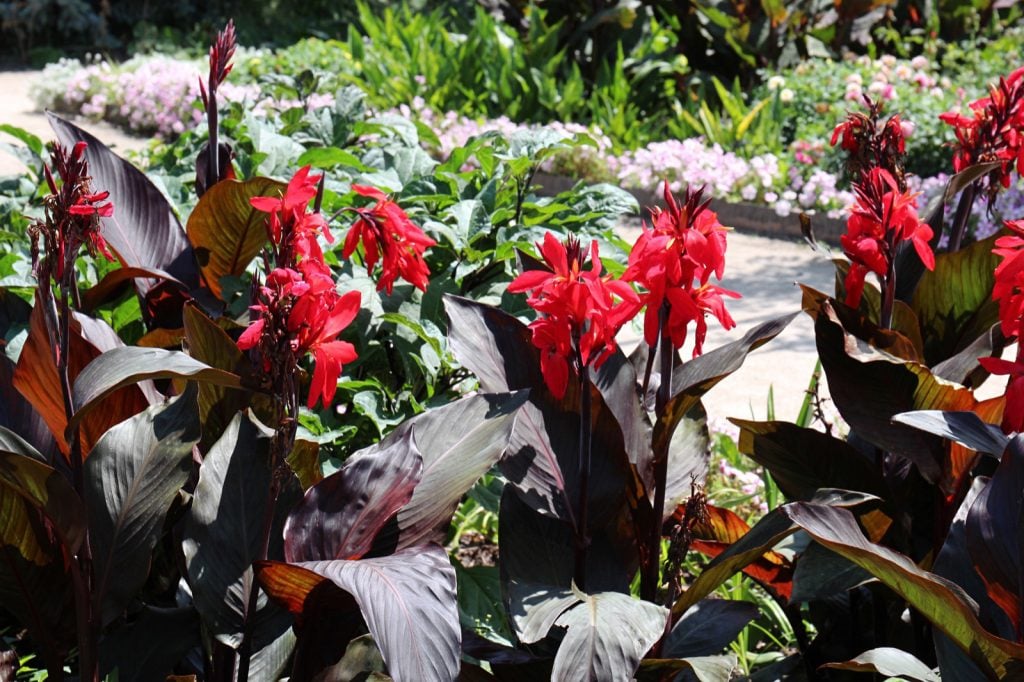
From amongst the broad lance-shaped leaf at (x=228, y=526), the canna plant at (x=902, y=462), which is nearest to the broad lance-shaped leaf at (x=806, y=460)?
the canna plant at (x=902, y=462)

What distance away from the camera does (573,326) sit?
170cm

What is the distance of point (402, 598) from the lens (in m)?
1.52

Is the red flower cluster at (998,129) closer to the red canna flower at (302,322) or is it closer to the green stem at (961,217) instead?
the green stem at (961,217)

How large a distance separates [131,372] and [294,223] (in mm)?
382

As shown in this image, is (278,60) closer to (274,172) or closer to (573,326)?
(274,172)

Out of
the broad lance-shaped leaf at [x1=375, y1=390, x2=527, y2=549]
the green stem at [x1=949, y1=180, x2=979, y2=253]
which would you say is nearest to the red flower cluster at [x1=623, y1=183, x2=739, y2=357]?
the broad lance-shaped leaf at [x1=375, y1=390, x2=527, y2=549]

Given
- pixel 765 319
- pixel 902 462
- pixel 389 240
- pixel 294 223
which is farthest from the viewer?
pixel 765 319

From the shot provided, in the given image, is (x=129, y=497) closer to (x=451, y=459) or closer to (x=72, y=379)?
(x=72, y=379)

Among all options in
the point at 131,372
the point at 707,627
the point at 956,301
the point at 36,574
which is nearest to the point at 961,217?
the point at 956,301

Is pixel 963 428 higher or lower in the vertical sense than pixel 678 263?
lower

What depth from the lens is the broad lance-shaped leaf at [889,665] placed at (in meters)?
1.65

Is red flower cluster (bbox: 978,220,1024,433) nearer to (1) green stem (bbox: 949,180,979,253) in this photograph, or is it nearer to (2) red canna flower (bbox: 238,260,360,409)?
(1) green stem (bbox: 949,180,979,253)

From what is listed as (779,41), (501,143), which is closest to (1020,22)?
(779,41)

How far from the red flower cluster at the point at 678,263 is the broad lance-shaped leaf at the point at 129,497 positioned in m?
0.76
